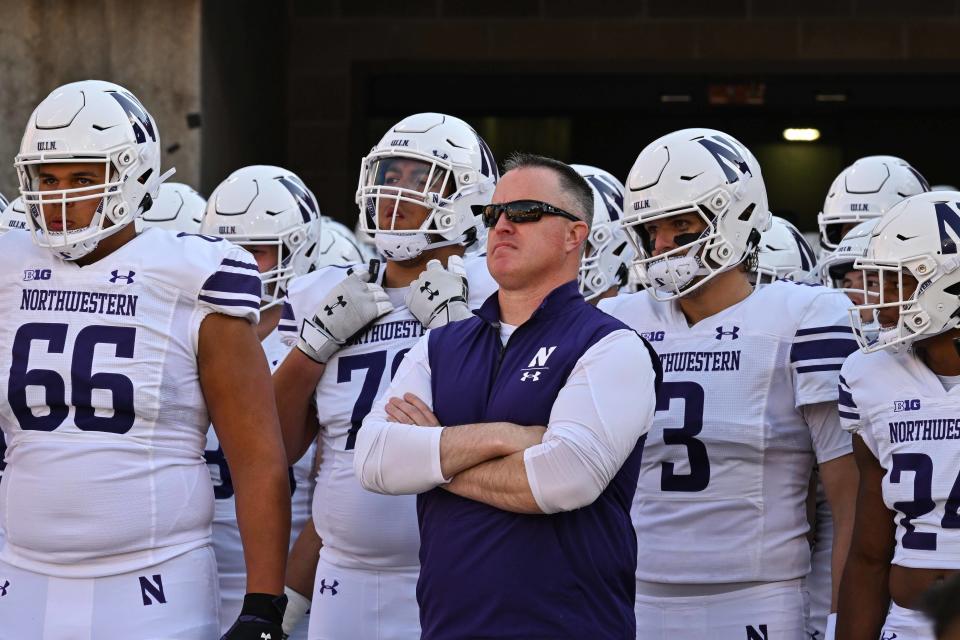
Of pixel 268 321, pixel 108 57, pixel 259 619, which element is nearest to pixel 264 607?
pixel 259 619

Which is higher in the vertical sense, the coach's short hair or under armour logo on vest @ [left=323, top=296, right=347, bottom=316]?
the coach's short hair

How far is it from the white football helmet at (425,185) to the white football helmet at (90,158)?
2.49ft

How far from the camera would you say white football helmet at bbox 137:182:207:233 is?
6031 mm

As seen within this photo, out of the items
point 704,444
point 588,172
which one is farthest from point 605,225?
point 704,444

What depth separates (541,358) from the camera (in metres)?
3.32

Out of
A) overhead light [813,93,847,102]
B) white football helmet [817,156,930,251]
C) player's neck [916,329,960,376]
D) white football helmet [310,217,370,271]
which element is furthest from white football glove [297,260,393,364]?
overhead light [813,93,847,102]

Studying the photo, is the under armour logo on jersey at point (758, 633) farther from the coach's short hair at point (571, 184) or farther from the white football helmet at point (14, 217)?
the white football helmet at point (14, 217)

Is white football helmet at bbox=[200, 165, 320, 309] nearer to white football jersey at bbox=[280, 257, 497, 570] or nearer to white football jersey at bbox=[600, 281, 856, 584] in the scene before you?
white football jersey at bbox=[280, 257, 497, 570]

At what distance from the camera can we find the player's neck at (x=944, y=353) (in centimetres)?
376

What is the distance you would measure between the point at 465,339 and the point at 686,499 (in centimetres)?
91

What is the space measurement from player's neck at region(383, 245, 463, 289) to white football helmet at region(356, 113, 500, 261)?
43mm

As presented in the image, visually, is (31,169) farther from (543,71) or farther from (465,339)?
(543,71)

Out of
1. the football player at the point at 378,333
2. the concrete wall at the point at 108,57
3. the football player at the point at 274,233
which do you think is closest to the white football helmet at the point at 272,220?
the football player at the point at 274,233

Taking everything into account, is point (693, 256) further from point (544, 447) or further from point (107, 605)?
point (107, 605)
